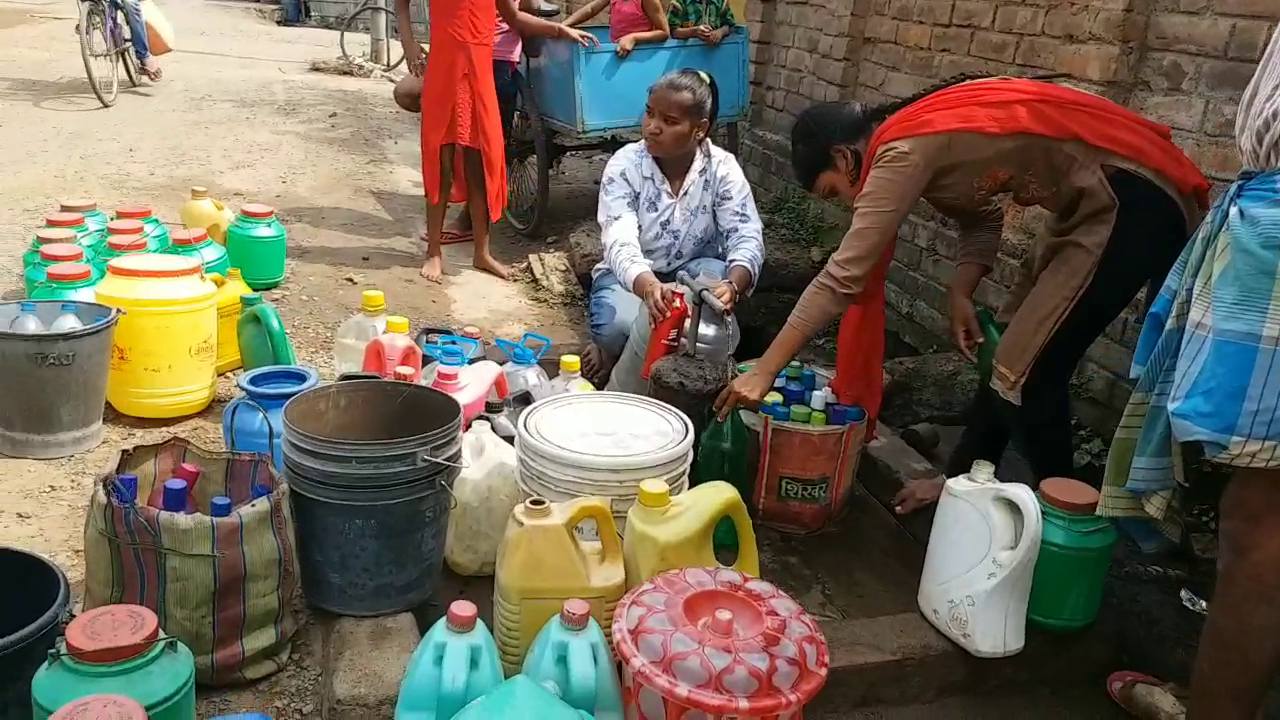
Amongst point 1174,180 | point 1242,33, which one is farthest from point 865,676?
point 1242,33

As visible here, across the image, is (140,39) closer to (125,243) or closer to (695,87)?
(125,243)

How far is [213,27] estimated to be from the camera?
16.0m

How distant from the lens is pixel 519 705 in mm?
1460

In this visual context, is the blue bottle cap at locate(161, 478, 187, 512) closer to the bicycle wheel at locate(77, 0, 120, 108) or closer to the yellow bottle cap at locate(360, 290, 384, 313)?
the yellow bottle cap at locate(360, 290, 384, 313)

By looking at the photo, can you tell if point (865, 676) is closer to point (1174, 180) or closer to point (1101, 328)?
point (1101, 328)

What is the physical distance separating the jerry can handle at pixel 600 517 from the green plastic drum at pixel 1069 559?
1.00m

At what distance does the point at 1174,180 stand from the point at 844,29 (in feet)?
9.01

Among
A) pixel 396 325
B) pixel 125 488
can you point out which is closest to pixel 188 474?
pixel 125 488

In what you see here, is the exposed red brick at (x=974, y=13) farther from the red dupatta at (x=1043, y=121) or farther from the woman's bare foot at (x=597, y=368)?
the woman's bare foot at (x=597, y=368)

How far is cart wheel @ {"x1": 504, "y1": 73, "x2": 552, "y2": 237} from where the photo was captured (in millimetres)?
5758

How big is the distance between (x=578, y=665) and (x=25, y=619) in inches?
Result: 45.5

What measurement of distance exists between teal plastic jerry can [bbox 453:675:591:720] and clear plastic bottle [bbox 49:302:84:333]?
213 cm

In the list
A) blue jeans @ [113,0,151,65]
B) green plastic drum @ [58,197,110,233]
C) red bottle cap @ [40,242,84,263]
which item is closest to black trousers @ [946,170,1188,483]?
red bottle cap @ [40,242,84,263]

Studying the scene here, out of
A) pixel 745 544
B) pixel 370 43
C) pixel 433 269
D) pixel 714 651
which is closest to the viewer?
pixel 714 651
